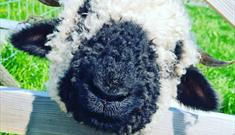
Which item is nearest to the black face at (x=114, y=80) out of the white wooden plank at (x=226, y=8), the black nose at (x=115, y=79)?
the black nose at (x=115, y=79)

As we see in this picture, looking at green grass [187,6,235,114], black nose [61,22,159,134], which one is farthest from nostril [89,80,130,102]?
green grass [187,6,235,114]

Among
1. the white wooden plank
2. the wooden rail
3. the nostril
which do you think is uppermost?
the white wooden plank

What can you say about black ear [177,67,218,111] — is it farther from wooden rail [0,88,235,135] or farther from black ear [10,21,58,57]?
black ear [10,21,58,57]

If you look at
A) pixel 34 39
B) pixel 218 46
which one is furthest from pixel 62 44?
pixel 218 46

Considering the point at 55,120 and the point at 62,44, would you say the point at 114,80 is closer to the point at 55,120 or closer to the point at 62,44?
the point at 62,44

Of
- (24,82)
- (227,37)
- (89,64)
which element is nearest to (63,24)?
(89,64)

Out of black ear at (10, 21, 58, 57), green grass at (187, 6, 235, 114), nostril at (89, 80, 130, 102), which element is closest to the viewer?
nostril at (89, 80, 130, 102)

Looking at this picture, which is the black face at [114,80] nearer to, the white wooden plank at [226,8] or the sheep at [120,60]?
the sheep at [120,60]
